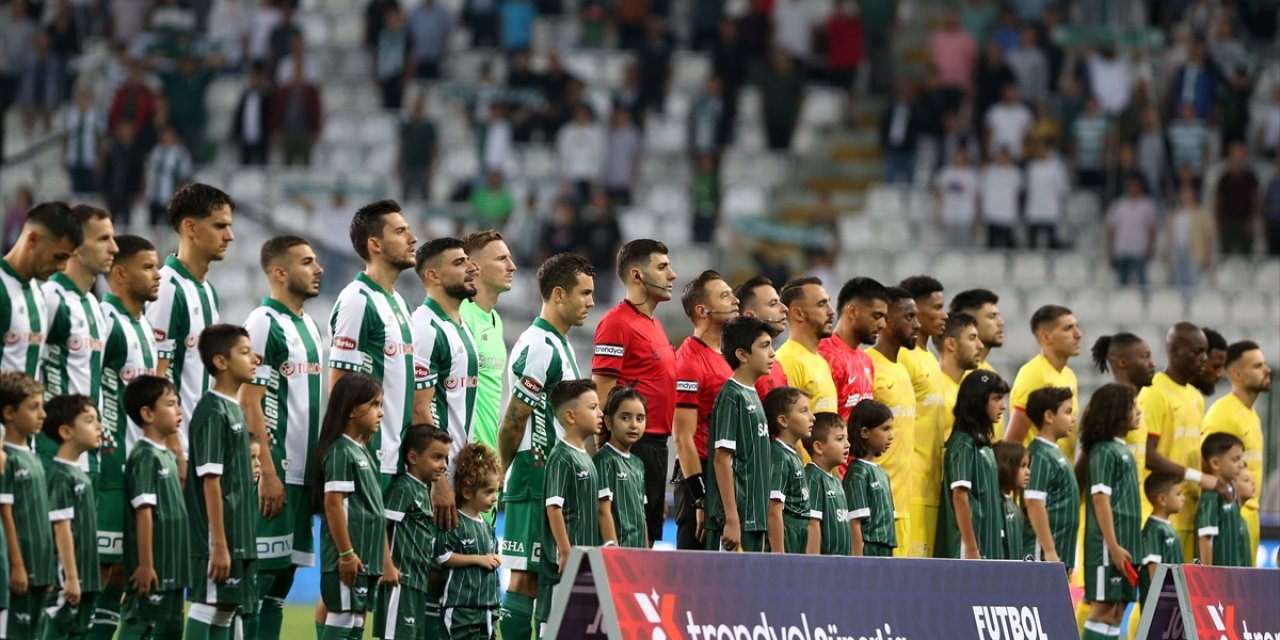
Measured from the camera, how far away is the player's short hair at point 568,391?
9742 millimetres

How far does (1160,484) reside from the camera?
12406mm

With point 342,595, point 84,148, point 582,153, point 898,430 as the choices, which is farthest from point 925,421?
point 84,148

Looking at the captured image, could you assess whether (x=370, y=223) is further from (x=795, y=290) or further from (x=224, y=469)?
(x=795, y=290)

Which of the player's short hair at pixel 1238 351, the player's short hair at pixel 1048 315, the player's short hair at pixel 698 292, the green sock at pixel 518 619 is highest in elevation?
Answer: the player's short hair at pixel 698 292

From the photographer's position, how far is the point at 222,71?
2433 cm

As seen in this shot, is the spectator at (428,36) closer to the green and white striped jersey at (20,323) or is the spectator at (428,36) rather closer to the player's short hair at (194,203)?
the player's short hair at (194,203)

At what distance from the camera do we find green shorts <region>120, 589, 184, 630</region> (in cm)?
901

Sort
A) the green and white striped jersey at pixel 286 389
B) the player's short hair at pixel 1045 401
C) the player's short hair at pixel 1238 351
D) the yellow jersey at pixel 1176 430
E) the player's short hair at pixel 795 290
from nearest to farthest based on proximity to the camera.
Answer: the green and white striped jersey at pixel 286 389 → the player's short hair at pixel 795 290 → the player's short hair at pixel 1045 401 → the yellow jersey at pixel 1176 430 → the player's short hair at pixel 1238 351

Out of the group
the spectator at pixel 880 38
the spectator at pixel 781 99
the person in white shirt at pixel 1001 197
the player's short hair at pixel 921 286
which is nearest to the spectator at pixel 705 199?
the spectator at pixel 781 99

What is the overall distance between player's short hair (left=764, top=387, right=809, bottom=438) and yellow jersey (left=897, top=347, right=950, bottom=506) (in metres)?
1.43

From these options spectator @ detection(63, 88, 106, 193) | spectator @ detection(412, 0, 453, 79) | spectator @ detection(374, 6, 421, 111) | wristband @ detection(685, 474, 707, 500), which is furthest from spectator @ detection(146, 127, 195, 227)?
wristband @ detection(685, 474, 707, 500)

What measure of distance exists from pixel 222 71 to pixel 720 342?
49.6ft

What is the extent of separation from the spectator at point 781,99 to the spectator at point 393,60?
426 cm

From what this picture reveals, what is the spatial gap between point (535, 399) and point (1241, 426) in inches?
210
